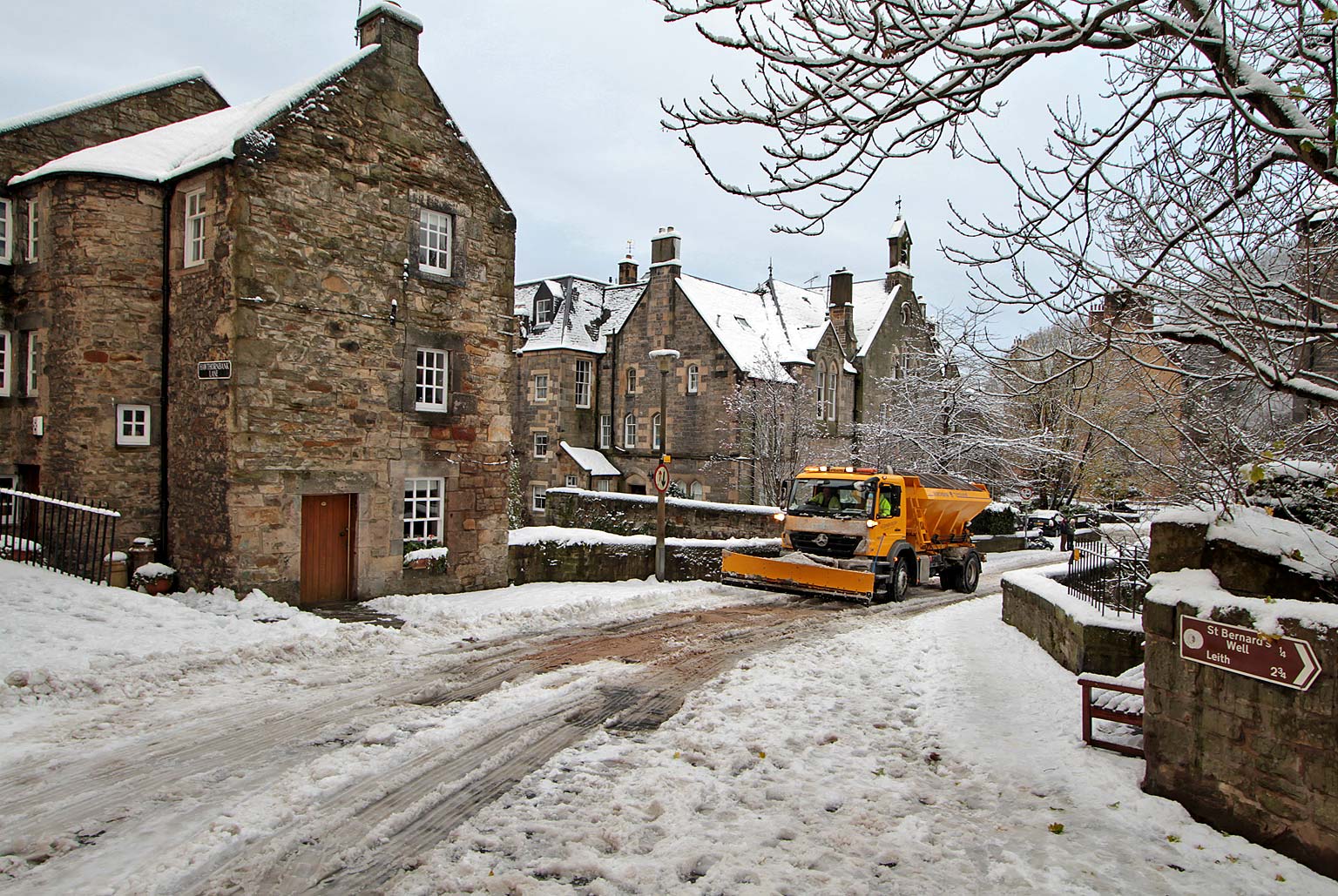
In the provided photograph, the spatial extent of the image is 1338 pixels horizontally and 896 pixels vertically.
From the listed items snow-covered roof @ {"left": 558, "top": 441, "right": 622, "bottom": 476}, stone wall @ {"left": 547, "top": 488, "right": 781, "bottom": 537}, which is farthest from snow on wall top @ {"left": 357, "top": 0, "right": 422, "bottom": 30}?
snow-covered roof @ {"left": 558, "top": 441, "right": 622, "bottom": 476}

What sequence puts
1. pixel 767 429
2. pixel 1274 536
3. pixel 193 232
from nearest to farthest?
1. pixel 1274 536
2. pixel 193 232
3. pixel 767 429

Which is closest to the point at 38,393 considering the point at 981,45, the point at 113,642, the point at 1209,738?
the point at 113,642

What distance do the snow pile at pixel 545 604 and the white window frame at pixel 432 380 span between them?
3.41 m

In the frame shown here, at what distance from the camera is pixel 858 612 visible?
45.8 feet

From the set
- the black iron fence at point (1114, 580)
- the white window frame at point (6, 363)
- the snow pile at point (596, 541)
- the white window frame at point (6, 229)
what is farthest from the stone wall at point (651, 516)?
the white window frame at point (6, 229)

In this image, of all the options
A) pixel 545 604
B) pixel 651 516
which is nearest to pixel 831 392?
pixel 651 516

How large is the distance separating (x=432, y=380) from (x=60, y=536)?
20.4 feet

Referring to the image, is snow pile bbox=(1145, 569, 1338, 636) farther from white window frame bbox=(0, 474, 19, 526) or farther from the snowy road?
white window frame bbox=(0, 474, 19, 526)

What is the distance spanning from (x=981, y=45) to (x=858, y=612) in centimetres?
1048

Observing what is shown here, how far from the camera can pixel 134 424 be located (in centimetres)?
1363

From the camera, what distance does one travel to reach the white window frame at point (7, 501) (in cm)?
1325

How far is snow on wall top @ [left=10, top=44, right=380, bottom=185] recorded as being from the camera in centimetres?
1270

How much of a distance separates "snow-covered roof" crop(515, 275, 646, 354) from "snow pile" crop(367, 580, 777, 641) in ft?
70.5

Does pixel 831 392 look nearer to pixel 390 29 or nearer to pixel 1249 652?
pixel 390 29
